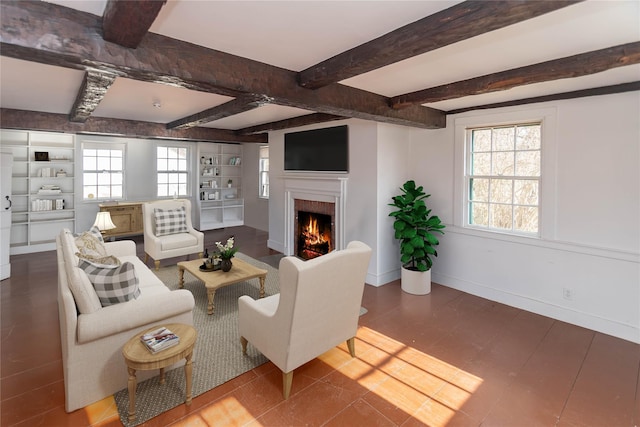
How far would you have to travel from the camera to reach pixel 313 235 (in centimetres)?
573

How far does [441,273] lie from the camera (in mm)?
4660

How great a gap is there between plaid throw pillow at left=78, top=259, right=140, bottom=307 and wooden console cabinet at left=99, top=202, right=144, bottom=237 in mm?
5062

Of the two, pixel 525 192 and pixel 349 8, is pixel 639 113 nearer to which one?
pixel 525 192

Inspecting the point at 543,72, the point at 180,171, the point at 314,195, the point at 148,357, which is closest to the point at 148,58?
the point at 148,357

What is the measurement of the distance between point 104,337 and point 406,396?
2193 millimetres

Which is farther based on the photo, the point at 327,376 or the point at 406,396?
the point at 327,376

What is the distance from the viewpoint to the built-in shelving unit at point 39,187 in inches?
241

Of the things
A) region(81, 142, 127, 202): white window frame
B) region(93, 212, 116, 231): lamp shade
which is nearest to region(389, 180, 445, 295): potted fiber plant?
region(93, 212, 116, 231): lamp shade

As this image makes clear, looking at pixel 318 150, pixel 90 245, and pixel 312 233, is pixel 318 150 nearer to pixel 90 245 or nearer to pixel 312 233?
pixel 312 233

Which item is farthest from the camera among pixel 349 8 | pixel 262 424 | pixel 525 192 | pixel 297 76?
pixel 525 192

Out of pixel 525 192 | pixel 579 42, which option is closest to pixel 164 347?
pixel 579 42

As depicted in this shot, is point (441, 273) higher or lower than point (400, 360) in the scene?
higher

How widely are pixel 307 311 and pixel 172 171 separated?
7231 millimetres

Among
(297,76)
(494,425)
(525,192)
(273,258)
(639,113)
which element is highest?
(297,76)
